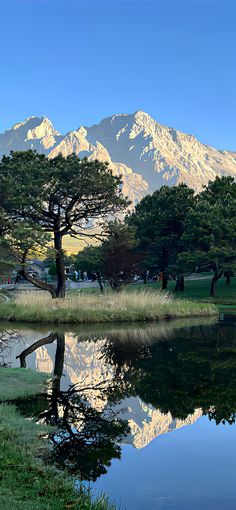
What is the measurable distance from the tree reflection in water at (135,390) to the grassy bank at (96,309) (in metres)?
6.07

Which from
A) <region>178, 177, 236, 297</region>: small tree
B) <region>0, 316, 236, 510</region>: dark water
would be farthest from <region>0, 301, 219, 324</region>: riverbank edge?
<region>178, 177, 236, 297</region>: small tree

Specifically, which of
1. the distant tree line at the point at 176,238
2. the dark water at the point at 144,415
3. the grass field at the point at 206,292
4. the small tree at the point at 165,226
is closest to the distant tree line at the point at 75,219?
the distant tree line at the point at 176,238

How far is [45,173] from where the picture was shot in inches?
1243

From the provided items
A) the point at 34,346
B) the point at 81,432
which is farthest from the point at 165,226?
the point at 81,432

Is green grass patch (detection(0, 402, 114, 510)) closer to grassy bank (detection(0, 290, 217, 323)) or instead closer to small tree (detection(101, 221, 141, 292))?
grassy bank (detection(0, 290, 217, 323))

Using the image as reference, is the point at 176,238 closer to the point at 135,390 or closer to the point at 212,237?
the point at 212,237

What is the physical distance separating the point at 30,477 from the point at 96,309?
21.7 metres

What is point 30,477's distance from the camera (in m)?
5.67

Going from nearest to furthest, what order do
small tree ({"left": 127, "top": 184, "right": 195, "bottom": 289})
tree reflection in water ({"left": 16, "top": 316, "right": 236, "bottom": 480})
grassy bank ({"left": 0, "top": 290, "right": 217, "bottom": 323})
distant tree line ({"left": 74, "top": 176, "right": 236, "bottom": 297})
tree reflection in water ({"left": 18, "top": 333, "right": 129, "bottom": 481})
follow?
tree reflection in water ({"left": 18, "top": 333, "right": 129, "bottom": 481}) < tree reflection in water ({"left": 16, "top": 316, "right": 236, "bottom": 480}) < grassy bank ({"left": 0, "top": 290, "right": 217, "bottom": 323}) < distant tree line ({"left": 74, "top": 176, "right": 236, "bottom": 297}) < small tree ({"left": 127, "top": 184, "right": 195, "bottom": 289})

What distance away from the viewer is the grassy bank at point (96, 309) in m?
26.5

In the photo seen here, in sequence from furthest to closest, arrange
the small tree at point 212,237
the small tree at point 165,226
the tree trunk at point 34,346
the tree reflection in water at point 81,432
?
1. the small tree at point 165,226
2. the small tree at point 212,237
3. the tree trunk at point 34,346
4. the tree reflection in water at point 81,432

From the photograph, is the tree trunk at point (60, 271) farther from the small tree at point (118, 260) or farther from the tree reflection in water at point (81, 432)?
the tree reflection in water at point (81, 432)

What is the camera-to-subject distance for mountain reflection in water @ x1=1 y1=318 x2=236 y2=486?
810cm

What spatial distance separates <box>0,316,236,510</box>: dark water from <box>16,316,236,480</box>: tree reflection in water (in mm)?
21
